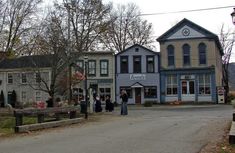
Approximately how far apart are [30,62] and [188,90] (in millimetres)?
19846

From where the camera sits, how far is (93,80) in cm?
5766

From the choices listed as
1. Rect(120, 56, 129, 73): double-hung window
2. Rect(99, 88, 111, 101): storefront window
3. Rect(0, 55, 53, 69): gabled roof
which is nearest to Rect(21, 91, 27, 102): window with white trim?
Rect(0, 55, 53, 69): gabled roof

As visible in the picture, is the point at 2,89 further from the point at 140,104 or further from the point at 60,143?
the point at 60,143

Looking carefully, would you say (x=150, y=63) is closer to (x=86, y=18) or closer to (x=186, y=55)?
(x=186, y=55)

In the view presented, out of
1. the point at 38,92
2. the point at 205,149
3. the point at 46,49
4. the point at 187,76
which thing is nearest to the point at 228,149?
the point at 205,149

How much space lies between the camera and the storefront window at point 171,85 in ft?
181

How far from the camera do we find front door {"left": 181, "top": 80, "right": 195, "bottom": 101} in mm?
54469

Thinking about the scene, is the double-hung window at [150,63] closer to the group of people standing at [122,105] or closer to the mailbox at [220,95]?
the mailbox at [220,95]

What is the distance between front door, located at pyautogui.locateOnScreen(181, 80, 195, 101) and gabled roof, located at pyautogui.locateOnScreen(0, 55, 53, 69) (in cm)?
1687

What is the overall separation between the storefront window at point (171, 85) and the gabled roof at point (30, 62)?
15207mm

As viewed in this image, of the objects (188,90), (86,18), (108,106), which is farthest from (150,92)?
(108,106)

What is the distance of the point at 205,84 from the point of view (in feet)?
178

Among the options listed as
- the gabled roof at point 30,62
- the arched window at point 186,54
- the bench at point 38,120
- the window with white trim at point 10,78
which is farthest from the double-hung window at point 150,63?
the bench at point 38,120

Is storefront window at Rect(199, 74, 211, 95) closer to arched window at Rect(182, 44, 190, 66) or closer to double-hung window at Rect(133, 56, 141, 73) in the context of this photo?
arched window at Rect(182, 44, 190, 66)
